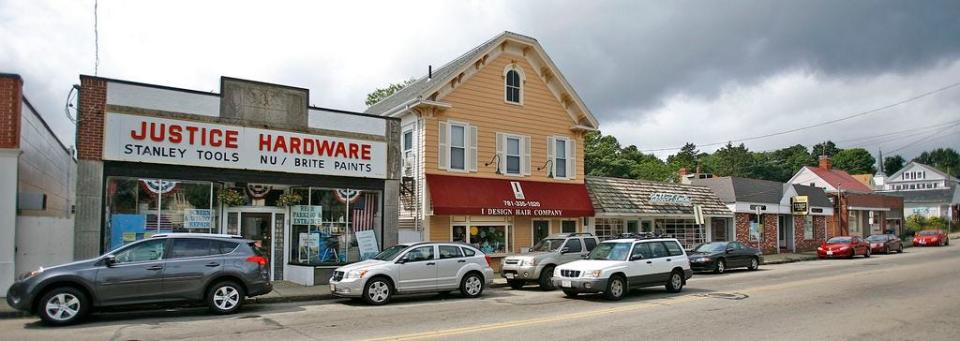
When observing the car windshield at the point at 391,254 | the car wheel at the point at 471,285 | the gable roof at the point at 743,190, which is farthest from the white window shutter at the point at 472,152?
the gable roof at the point at 743,190

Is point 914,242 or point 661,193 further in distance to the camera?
point 914,242

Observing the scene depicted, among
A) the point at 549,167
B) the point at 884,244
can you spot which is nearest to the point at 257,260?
the point at 549,167

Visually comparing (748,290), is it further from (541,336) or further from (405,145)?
(405,145)

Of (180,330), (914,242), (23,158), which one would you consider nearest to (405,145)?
(23,158)

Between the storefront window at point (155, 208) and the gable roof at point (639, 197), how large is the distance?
568 inches

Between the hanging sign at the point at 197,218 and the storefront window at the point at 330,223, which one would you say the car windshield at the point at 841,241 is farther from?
the hanging sign at the point at 197,218

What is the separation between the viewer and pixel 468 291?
1623cm

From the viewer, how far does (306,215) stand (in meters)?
19.3

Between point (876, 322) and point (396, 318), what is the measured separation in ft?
A: 28.1

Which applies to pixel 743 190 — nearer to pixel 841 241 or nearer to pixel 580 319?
pixel 841 241

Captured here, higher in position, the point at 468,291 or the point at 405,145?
the point at 405,145

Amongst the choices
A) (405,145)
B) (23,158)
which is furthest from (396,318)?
(405,145)

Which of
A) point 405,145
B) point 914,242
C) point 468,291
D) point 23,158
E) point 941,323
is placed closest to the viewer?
point 941,323

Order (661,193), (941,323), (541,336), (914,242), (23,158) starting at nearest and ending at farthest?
(541,336)
(941,323)
(23,158)
(661,193)
(914,242)
